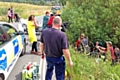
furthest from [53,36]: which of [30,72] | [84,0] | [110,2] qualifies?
[84,0]

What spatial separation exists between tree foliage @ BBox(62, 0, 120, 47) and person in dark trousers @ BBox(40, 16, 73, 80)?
13437 mm

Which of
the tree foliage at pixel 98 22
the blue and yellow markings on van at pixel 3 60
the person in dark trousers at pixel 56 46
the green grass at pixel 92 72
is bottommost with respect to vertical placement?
the tree foliage at pixel 98 22

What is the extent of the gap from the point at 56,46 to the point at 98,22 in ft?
53.1

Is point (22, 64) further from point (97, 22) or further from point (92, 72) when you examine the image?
point (97, 22)

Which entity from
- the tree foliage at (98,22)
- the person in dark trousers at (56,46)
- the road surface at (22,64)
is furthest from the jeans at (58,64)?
the tree foliage at (98,22)

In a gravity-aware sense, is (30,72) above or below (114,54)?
above

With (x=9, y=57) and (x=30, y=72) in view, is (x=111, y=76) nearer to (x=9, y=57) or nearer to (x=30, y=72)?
(x=30, y=72)

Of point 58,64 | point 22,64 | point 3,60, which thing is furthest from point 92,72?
point 22,64

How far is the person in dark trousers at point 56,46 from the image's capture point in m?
6.12

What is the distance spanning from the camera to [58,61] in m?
6.40

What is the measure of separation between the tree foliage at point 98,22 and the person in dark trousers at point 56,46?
13.4m

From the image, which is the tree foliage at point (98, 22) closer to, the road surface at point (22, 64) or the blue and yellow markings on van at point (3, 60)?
the road surface at point (22, 64)

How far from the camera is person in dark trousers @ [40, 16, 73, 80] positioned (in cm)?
612

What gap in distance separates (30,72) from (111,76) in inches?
84.8
